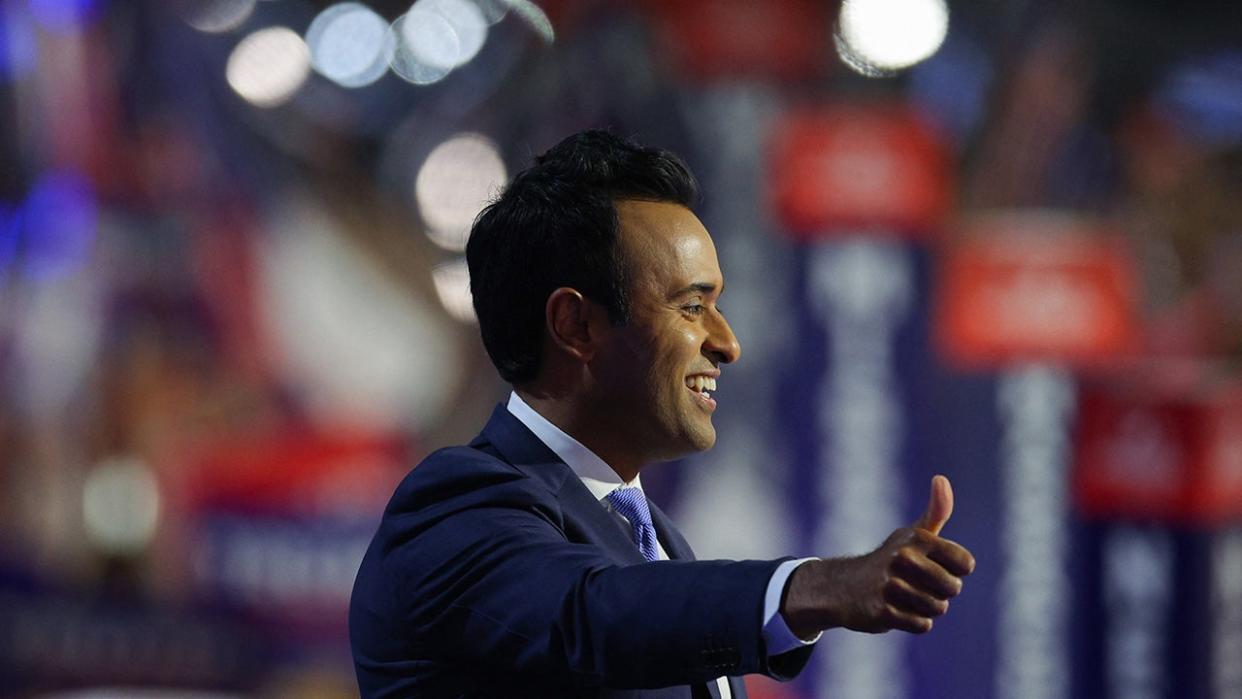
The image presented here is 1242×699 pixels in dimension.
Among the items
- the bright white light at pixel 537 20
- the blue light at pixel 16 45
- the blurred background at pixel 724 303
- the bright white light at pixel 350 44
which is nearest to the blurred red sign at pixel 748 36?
the blurred background at pixel 724 303

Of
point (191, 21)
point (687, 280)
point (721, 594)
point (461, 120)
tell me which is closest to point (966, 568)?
point (721, 594)

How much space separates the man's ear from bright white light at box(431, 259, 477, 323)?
3.02 metres

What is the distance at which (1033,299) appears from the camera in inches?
159

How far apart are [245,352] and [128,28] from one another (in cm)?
99

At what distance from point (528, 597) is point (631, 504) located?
0.26 metres

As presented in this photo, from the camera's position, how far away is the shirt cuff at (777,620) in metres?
A: 0.99

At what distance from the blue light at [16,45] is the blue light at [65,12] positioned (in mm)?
46

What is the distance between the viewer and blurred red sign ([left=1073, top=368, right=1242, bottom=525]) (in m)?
3.97

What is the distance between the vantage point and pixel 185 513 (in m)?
4.20

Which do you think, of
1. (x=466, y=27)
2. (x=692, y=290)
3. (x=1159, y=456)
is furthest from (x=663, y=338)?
(x=466, y=27)

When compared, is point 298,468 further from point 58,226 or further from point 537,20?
point 537,20

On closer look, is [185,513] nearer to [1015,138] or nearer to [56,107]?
[56,107]

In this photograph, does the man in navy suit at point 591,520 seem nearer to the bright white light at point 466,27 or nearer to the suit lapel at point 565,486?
the suit lapel at point 565,486

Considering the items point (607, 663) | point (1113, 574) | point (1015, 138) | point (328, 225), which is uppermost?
point (1015, 138)
